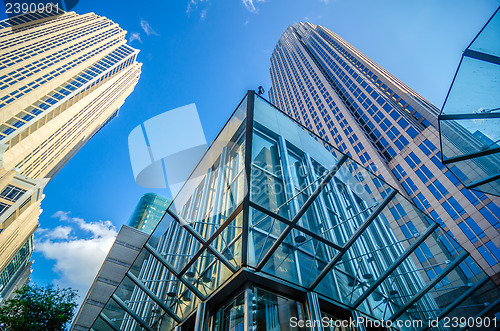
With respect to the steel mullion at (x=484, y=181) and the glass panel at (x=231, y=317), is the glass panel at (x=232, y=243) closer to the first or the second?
the glass panel at (x=231, y=317)

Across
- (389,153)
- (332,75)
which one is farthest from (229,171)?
(332,75)

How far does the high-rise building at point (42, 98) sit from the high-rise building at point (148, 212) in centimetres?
3723

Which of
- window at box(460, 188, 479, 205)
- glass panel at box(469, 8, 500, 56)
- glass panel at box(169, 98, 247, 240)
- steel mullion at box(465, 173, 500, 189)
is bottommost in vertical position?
steel mullion at box(465, 173, 500, 189)

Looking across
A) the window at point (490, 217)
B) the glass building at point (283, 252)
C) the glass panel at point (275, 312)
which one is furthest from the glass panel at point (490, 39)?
the window at point (490, 217)

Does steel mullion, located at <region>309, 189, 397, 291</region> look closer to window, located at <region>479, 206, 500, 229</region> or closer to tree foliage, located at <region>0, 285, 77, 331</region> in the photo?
tree foliage, located at <region>0, 285, 77, 331</region>

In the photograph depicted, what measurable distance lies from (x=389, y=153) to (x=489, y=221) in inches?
796

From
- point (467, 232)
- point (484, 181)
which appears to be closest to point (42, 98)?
point (484, 181)

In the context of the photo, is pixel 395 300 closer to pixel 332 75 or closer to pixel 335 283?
pixel 335 283

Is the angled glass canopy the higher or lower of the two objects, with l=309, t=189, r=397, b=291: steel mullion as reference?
higher

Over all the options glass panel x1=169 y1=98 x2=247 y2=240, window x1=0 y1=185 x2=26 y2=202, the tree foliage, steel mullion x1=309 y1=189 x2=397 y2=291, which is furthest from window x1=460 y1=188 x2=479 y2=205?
window x1=0 y1=185 x2=26 y2=202

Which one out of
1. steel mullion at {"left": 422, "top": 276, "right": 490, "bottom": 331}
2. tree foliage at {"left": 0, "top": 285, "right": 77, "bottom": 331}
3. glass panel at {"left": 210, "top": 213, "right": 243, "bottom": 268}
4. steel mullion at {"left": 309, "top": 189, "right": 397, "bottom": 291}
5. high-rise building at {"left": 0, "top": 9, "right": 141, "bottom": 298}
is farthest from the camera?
high-rise building at {"left": 0, "top": 9, "right": 141, "bottom": 298}

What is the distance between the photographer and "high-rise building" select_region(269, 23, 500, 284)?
3228 cm

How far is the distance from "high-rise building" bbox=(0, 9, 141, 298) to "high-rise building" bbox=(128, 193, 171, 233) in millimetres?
37232

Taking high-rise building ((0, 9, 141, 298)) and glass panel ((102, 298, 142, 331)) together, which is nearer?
glass panel ((102, 298, 142, 331))
